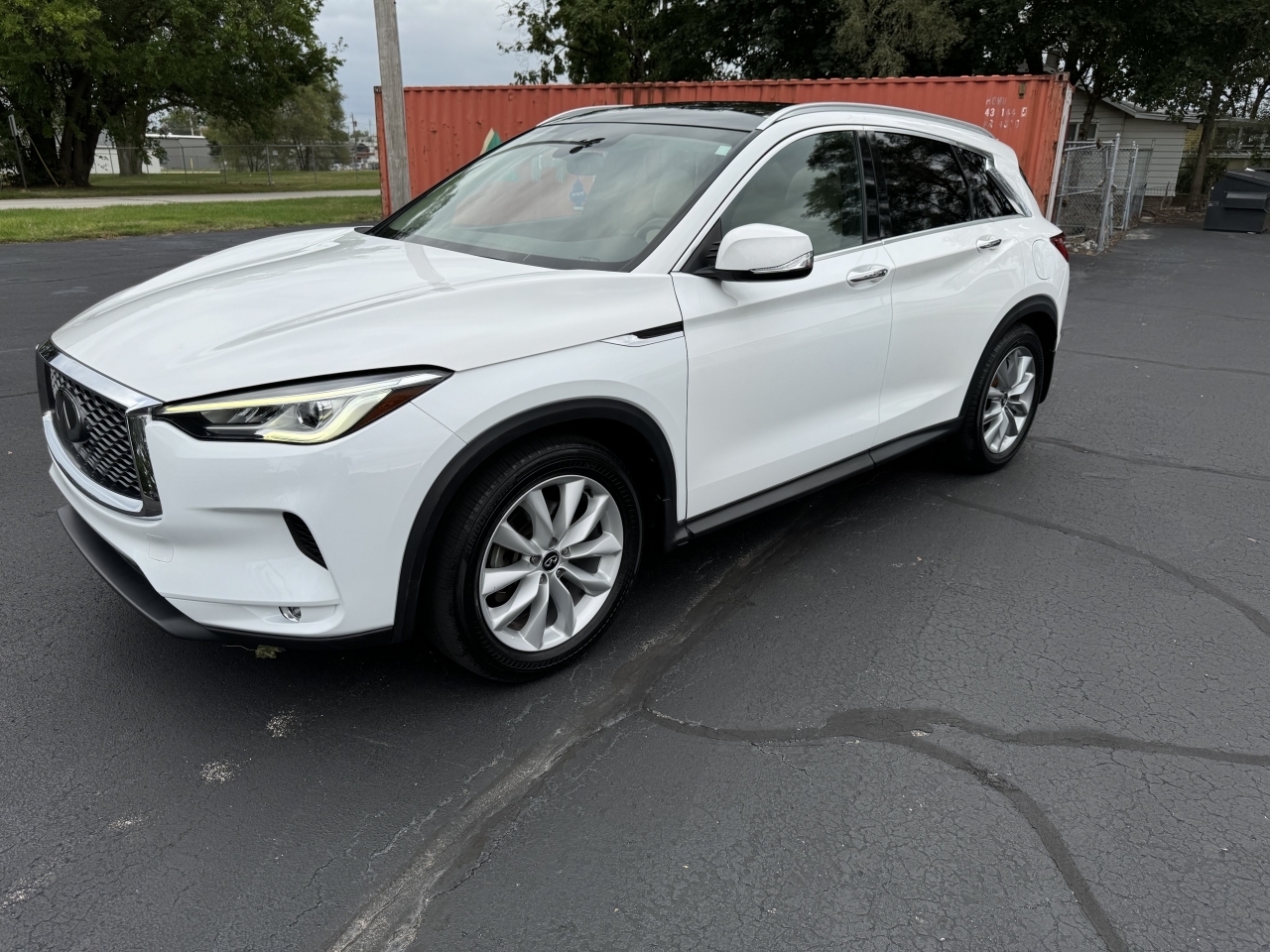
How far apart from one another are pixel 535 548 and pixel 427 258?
45.5 inches

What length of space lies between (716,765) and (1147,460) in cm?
391

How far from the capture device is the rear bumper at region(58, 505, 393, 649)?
2.48m

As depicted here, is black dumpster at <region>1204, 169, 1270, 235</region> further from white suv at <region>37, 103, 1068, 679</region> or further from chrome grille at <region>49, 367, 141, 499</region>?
chrome grille at <region>49, 367, 141, 499</region>

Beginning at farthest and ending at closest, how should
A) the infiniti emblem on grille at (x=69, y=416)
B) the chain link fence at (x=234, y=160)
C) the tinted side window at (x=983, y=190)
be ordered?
the chain link fence at (x=234, y=160), the tinted side window at (x=983, y=190), the infiniti emblem on grille at (x=69, y=416)

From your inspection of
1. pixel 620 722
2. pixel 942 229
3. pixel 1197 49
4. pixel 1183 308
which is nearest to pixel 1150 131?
pixel 1197 49

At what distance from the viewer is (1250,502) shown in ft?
15.5

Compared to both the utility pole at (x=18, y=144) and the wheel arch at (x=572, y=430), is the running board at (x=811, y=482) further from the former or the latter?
the utility pole at (x=18, y=144)

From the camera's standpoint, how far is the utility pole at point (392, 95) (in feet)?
35.6

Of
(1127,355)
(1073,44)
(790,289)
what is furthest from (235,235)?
Answer: (1073,44)

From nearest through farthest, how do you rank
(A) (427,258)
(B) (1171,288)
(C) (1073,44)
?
(A) (427,258)
(B) (1171,288)
(C) (1073,44)

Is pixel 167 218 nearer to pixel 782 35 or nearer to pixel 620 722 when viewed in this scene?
pixel 782 35

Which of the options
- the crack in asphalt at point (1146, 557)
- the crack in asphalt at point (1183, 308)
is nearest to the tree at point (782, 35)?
the crack in asphalt at point (1183, 308)

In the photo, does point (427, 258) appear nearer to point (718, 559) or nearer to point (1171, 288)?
point (718, 559)

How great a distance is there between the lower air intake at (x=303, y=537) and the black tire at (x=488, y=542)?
13.4 inches
